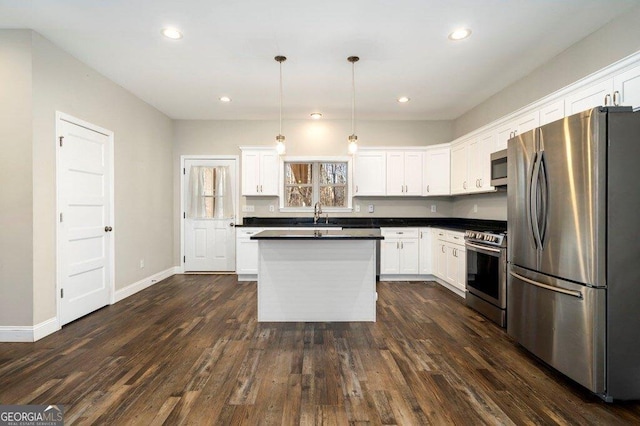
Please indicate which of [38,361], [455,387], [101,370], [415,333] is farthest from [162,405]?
[415,333]

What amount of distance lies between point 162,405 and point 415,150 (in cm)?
509

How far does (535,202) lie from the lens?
2.52 meters

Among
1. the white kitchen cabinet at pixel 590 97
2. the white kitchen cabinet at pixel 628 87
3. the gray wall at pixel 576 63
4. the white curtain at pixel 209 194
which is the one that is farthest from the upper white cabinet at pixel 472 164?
the white curtain at pixel 209 194

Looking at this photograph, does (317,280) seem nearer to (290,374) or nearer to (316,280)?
(316,280)

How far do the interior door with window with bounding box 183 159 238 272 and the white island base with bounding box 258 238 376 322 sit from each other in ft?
9.09

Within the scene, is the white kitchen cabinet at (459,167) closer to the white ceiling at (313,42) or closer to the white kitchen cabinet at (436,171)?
the white kitchen cabinet at (436,171)

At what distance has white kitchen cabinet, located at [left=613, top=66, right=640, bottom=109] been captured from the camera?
7.45 feet

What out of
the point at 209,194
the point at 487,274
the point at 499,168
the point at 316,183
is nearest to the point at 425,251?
the point at 487,274

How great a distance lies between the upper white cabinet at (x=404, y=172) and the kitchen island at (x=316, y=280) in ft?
8.39

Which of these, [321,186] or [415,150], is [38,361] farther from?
[415,150]

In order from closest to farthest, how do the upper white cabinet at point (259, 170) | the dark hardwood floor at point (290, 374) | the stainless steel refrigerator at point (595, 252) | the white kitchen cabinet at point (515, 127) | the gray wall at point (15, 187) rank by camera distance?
the dark hardwood floor at point (290, 374)
the stainless steel refrigerator at point (595, 252)
the gray wall at point (15, 187)
the white kitchen cabinet at point (515, 127)
the upper white cabinet at point (259, 170)

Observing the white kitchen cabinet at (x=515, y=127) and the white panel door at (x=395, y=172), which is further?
the white panel door at (x=395, y=172)

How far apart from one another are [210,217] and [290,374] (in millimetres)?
4170

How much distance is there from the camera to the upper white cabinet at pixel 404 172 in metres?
5.67
